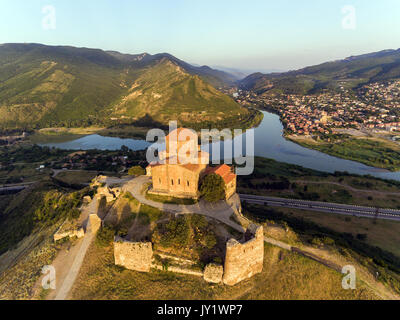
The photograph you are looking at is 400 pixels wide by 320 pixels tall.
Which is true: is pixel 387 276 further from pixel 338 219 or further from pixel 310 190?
pixel 310 190

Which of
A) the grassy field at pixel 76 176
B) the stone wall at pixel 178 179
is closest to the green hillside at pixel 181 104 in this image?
the grassy field at pixel 76 176

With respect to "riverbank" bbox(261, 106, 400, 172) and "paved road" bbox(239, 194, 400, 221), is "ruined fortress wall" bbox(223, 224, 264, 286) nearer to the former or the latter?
"paved road" bbox(239, 194, 400, 221)

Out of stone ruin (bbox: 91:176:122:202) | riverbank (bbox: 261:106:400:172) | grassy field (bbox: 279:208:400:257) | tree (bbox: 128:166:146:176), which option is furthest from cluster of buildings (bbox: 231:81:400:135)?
stone ruin (bbox: 91:176:122:202)

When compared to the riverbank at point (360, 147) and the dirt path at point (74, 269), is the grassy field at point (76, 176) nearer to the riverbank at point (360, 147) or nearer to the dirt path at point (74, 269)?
the dirt path at point (74, 269)

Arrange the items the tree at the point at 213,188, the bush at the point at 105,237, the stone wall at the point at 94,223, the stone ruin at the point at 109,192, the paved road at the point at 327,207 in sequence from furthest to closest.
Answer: the paved road at the point at 327,207 < the stone ruin at the point at 109,192 < the tree at the point at 213,188 < the stone wall at the point at 94,223 < the bush at the point at 105,237

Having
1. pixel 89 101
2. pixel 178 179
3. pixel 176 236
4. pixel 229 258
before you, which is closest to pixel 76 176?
pixel 178 179

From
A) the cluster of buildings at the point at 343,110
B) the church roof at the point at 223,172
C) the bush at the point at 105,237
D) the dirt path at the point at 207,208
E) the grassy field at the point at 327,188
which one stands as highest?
the cluster of buildings at the point at 343,110

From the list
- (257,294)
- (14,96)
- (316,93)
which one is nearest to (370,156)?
(257,294)
